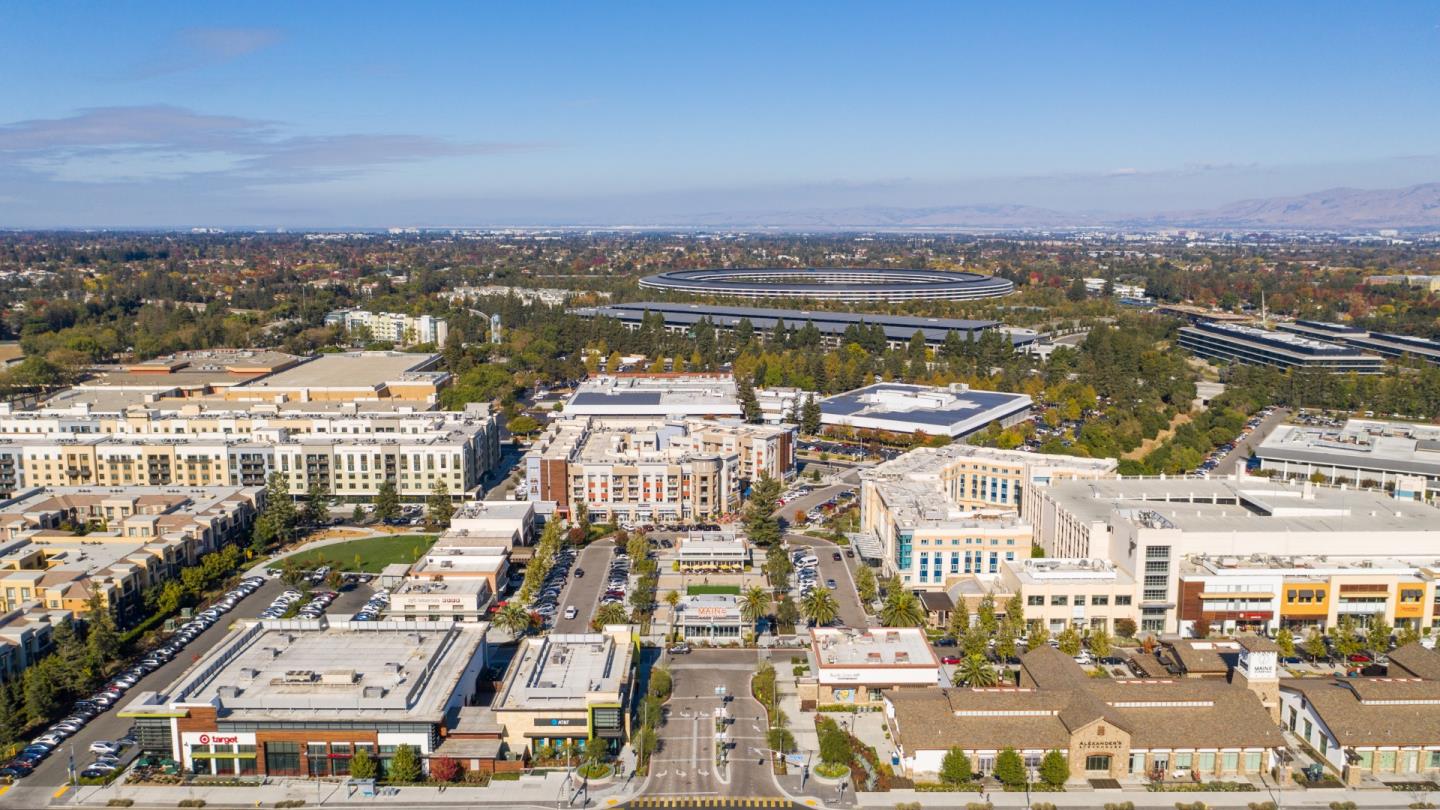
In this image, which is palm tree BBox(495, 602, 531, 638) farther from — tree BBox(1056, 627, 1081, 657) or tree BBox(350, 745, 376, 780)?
tree BBox(1056, 627, 1081, 657)

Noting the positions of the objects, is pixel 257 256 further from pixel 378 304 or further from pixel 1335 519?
pixel 1335 519

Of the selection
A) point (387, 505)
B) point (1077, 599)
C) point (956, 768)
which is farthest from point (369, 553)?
point (1077, 599)

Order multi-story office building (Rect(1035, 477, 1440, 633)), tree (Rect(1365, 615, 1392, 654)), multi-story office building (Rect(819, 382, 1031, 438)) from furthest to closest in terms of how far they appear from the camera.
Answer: multi-story office building (Rect(819, 382, 1031, 438)) → multi-story office building (Rect(1035, 477, 1440, 633)) → tree (Rect(1365, 615, 1392, 654))

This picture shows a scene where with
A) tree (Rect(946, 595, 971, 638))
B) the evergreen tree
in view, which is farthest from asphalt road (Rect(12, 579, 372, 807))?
the evergreen tree

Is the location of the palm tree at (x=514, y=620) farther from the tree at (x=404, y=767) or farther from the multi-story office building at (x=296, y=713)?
the tree at (x=404, y=767)

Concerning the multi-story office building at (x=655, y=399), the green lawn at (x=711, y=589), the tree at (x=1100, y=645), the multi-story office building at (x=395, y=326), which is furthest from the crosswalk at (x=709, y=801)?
the multi-story office building at (x=395, y=326)

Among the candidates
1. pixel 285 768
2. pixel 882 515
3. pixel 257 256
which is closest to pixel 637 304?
pixel 882 515

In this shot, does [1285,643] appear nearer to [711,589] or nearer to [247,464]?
[711,589]
